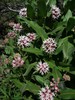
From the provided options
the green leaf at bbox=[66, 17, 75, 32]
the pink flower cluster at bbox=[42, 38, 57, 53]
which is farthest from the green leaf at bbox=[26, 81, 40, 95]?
the green leaf at bbox=[66, 17, 75, 32]

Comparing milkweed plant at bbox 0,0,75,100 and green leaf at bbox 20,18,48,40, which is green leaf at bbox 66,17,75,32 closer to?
milkweed plant at bbox 0,0,75,100

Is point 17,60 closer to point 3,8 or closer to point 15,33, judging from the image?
point 15,33

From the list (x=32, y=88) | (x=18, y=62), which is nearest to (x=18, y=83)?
(x=32, y=88)

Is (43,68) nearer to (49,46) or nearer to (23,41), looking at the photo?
(49,46)

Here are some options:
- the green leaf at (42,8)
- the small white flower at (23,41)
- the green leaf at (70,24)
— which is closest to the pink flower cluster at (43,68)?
Result: the small white flower at (23,41)

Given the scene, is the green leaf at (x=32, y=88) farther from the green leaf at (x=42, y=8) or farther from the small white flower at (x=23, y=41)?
the green leaf at (x=42, y=8)

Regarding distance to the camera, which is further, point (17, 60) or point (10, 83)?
point (10, 83)

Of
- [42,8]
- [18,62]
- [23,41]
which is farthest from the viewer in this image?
[42,8]

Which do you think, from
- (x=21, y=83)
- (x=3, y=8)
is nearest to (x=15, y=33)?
(x=21, y=83)
